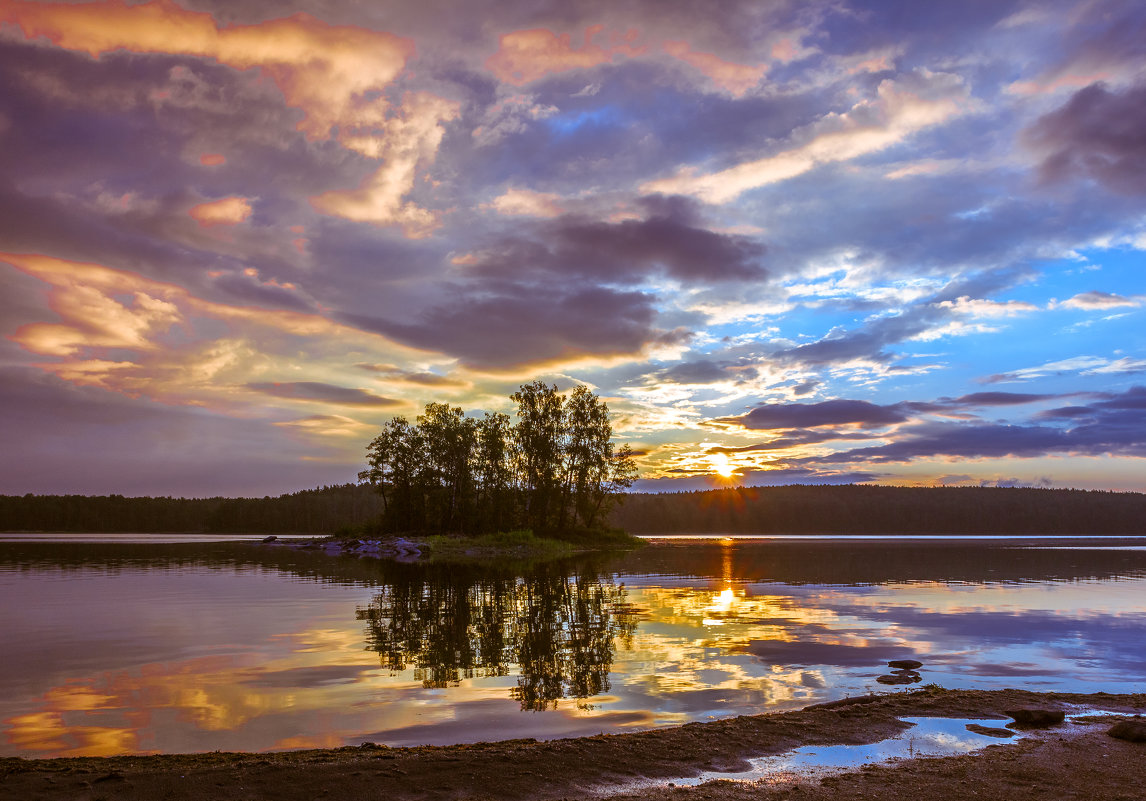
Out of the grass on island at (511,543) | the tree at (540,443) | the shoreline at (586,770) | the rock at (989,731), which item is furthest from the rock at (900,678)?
the tree at (540,443)

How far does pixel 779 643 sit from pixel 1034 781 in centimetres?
1213

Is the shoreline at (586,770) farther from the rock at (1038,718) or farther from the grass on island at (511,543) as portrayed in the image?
the grass on island at (511,543)

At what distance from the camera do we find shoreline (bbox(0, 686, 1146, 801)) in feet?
30.5

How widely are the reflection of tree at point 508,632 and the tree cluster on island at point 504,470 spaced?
208 feet

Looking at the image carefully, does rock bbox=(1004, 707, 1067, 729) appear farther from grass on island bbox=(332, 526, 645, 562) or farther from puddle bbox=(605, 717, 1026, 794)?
grass on island bbox=(332, 526, 645, 562)

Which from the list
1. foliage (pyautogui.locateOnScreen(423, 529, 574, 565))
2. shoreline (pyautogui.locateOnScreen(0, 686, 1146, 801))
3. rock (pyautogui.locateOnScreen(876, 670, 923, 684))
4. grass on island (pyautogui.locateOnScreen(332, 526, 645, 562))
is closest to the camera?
shoreline (pyautogui.locateOnScreen(0, 686, 1146, 801))

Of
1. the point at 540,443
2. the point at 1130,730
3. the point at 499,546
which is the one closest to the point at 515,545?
the point at 499,546

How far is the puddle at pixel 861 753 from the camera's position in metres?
10.1

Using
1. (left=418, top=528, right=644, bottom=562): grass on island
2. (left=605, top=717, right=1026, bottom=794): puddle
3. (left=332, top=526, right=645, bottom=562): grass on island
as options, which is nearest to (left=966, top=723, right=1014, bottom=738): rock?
(left=605, top=717, right=1026, bottom=794): puddle

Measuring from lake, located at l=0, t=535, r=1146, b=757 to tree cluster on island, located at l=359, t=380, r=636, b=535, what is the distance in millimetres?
64297

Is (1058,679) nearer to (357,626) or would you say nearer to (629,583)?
(357,626)

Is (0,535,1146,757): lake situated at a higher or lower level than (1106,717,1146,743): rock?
lower

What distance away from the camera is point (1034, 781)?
9.84 metres

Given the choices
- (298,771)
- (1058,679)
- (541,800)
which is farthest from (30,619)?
(1058,679)
